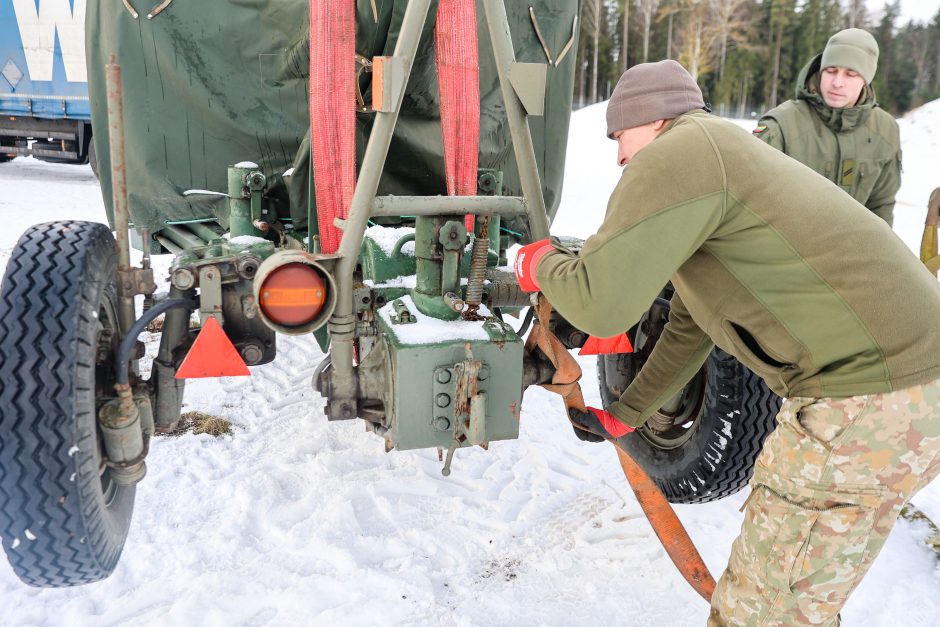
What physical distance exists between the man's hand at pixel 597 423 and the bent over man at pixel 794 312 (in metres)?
0.78

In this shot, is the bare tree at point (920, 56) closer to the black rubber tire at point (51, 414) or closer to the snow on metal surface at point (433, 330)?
the snow on metal surface at point (433, 330)

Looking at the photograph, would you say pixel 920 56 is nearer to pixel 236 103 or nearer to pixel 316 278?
pixel 236 103

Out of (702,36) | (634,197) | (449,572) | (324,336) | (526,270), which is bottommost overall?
(449,572)

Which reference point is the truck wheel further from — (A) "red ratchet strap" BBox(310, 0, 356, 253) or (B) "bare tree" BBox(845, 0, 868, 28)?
(B) "bare tree" BBox(845, 0, 868, 28)

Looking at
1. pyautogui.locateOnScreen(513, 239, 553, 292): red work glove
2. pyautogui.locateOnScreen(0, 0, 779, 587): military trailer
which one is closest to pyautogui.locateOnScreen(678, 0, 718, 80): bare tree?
pyautogui.locateOnScreen(0, 0, 779, 587): military trailer

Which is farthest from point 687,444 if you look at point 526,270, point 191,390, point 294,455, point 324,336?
point 191,390

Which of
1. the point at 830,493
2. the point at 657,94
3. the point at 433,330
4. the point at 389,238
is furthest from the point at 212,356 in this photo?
the point at 830,493

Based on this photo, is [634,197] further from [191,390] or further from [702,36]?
[702,36]

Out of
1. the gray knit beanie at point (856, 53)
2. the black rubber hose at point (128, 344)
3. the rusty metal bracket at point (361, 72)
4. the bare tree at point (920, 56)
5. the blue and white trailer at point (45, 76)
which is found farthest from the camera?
the bare tree at point (920, 56)

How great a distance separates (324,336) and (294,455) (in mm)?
824

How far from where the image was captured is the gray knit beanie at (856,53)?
342 centimetres

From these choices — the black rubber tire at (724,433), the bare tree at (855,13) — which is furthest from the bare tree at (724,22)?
the black rubber tire at (724,433)

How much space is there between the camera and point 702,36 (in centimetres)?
3566

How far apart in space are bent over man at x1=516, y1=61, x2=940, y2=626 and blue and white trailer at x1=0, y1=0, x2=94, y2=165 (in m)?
12.8
